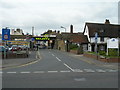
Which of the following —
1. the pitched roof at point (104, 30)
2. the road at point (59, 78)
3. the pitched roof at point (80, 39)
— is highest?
the pitched roof at point (104, 30)

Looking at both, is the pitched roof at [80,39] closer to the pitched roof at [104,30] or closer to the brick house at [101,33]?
the brick house at [101,33]

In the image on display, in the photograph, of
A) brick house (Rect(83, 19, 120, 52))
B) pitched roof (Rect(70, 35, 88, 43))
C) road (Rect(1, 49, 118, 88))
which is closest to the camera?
road (Rect(1, 49, 118, 88))

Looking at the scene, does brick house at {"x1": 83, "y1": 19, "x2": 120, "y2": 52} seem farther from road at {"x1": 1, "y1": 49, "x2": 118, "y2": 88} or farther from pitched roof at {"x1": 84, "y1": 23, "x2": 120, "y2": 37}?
road at {"x1": 1, "y1": 49, "x2": 118, "y2": 88}

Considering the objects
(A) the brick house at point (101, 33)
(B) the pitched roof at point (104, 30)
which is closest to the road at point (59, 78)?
(A) the brick house at point (101, 33)

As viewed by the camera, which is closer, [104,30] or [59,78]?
[59,78]

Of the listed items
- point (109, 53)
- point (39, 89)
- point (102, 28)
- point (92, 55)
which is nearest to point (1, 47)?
point (92, 55)

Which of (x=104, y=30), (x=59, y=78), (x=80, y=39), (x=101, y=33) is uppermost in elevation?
(x=104, y=30)

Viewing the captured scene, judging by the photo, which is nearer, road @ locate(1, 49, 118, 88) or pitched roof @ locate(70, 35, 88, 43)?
road @ locate(1, 49, 118, 88)

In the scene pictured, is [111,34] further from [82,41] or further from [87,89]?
[87,89]

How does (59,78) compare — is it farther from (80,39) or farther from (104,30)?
(104,30)

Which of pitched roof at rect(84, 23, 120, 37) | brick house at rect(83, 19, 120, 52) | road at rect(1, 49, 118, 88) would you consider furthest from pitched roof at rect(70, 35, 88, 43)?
road at rect(1, 49, 118, 88)

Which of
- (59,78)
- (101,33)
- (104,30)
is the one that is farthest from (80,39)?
(59,78)

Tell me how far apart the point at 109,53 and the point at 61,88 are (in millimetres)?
17053

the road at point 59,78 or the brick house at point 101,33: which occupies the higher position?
the brick house at point 101,33
